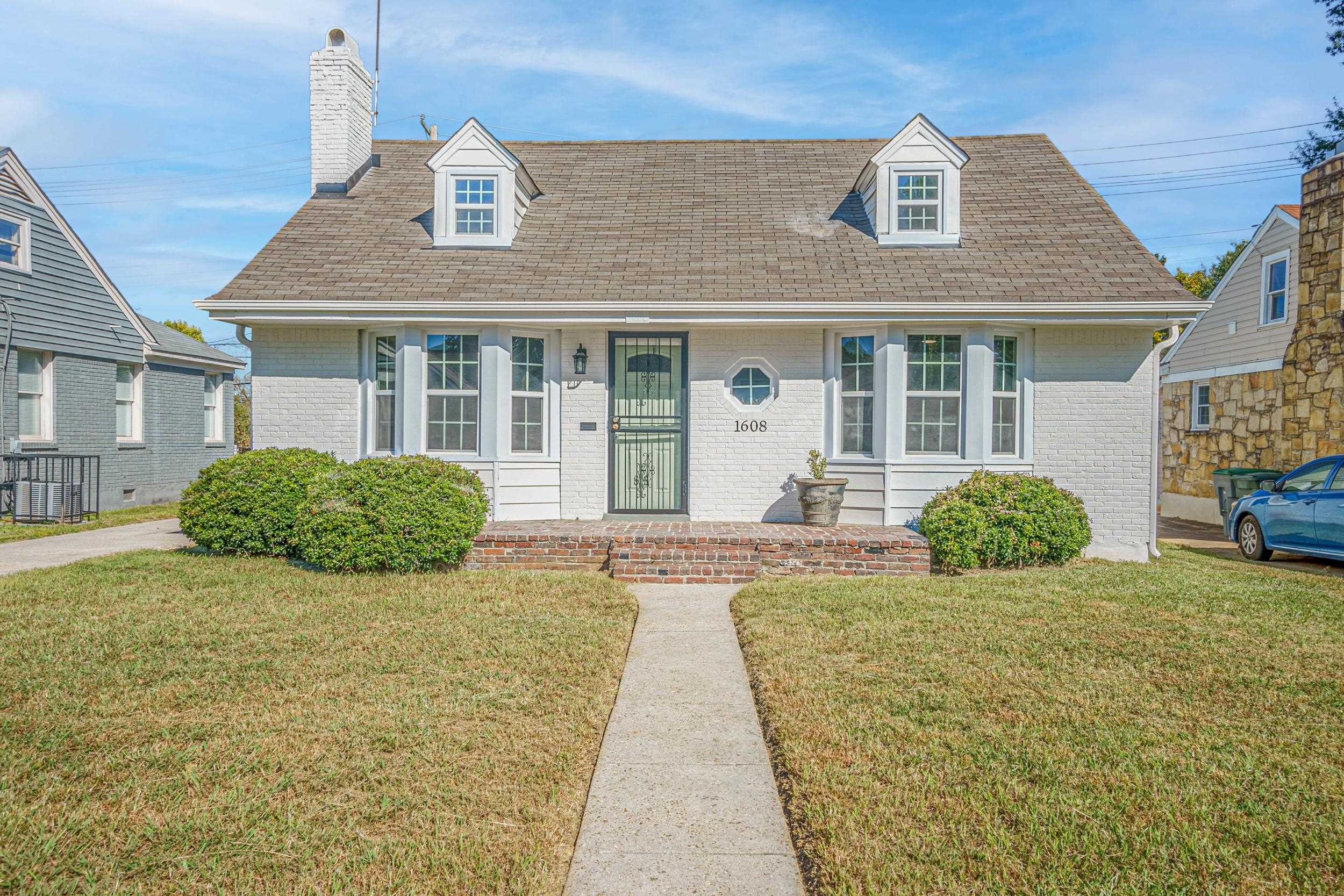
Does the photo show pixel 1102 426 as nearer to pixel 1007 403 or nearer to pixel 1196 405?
pixel 1007 403

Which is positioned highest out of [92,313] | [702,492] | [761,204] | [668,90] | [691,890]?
[668,90]

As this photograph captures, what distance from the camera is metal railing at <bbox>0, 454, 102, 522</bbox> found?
13266mm

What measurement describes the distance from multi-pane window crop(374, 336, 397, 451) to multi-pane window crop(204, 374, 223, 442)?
11759mm

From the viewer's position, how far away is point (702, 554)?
8523 mm

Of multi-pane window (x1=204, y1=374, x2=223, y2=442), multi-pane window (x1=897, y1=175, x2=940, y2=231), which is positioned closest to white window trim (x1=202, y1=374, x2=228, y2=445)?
multi-pane window (x1=204, y1=374, x2=223, y2=442)

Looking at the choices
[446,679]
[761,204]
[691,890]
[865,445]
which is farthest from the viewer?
[761,204]

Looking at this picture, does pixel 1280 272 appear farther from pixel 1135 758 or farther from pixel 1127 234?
pixel 1135 758

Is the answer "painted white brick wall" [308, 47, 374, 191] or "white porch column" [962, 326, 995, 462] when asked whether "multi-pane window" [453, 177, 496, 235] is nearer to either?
"painted white brick wall" [308, 47, 374, 191]

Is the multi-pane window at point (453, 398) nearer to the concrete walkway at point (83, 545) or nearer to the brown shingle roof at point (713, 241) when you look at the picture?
the brown shingle roof at point (713, 241)

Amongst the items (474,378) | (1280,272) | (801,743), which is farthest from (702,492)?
(1280,272)

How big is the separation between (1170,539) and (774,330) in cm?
820

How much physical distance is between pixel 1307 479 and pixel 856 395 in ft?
20.7

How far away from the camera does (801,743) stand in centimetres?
400

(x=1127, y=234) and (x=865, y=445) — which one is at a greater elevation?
(x=1127, y=234)
